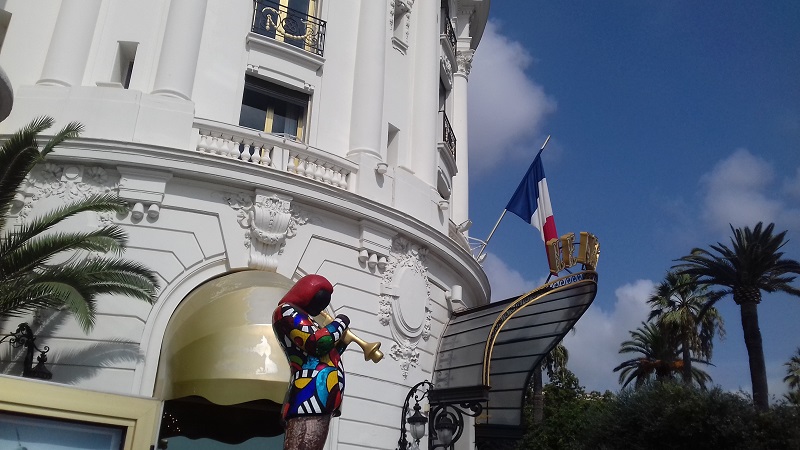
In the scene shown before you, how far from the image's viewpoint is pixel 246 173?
12.6m

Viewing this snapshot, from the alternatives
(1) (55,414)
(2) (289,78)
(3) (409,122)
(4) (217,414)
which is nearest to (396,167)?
(3) (409,122)

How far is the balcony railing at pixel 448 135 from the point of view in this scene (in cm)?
1961

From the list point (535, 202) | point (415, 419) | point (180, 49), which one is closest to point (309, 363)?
point (415, 419)

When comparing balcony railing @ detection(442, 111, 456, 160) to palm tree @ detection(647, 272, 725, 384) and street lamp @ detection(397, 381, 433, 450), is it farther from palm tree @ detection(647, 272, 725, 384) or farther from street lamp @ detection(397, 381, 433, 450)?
palm tree @ detection(647, 272, 725, 384)

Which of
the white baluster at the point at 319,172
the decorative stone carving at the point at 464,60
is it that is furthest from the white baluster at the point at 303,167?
the decorative stone carving at the point at 464,60

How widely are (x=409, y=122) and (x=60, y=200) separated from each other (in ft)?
26.4

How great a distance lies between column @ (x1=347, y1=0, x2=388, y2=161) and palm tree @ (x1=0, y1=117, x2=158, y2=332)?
5259 mm

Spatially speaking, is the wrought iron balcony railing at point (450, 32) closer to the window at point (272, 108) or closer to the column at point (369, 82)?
the column at point (369, 82)

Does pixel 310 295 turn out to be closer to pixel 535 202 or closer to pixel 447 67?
pixel 535 202

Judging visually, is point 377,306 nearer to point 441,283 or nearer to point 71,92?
point 441,283

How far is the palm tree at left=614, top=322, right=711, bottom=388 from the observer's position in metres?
37.4

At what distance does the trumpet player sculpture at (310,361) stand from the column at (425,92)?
32.8ft

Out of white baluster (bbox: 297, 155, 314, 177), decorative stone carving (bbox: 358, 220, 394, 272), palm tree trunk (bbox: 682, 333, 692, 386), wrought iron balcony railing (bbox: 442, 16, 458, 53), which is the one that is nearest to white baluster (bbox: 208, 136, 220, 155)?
white baluster (bbox: 297, 155, 314, 177)

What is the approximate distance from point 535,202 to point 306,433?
45.7ft
